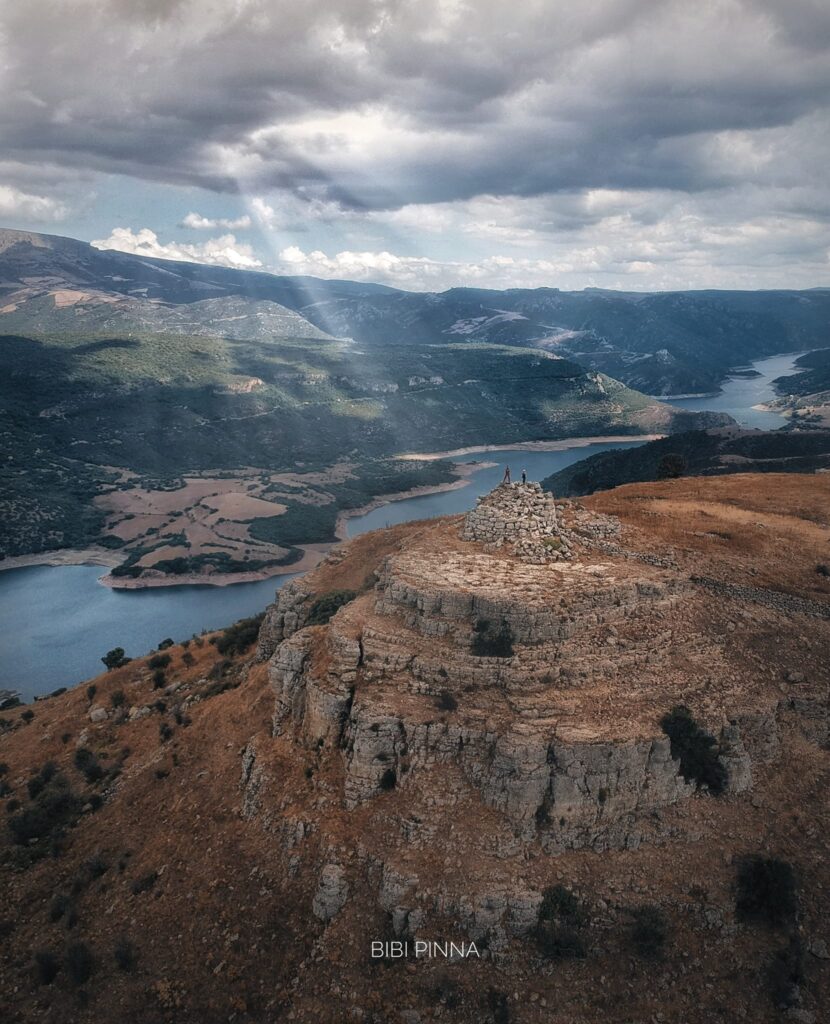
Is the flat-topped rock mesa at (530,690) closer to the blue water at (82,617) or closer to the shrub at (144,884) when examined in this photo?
the shrub at (144,884)

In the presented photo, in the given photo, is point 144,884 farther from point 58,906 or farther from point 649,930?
point 649,930

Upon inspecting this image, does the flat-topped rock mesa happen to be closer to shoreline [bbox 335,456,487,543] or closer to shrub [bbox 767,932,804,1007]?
shrub [bbox 767,932,804,1007]

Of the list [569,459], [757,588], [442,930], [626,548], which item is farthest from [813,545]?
[569,459]

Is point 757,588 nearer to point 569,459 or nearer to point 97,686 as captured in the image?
point 97,686

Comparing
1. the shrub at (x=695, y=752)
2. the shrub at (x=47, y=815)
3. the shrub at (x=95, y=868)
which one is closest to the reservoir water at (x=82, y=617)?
the shrub at (x=47, y=815)

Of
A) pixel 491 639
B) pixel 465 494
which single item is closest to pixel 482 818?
pixel 491 639
